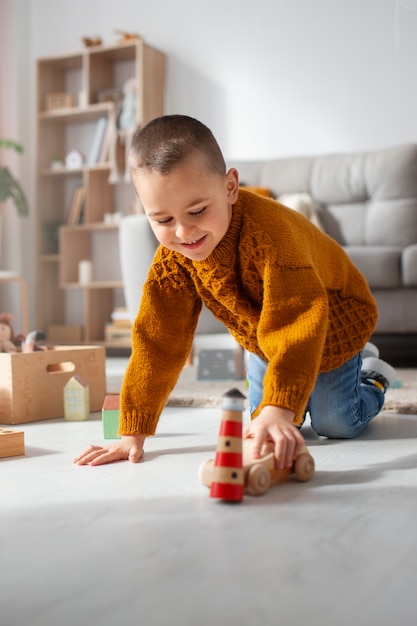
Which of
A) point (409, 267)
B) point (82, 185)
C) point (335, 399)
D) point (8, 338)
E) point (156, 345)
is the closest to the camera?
point (156, 345)

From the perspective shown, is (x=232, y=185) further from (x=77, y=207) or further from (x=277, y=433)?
(x=77, y=207)

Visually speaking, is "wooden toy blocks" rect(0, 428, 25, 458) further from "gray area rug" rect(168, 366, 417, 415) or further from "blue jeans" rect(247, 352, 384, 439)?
"gray area rug" rect(168, 366, 417, 415)

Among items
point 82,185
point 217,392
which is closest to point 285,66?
point 82,185

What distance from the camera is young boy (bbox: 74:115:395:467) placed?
1.06 metres

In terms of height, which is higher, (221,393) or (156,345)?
(156,345)

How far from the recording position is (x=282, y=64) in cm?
408

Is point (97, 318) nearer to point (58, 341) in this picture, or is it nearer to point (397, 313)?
point (58, 341)

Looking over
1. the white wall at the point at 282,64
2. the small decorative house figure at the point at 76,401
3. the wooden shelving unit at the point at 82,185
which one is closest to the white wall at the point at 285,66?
the white wall at the point at 282,64

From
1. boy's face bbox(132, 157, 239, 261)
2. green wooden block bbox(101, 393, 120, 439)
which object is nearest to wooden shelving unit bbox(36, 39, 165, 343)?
green wooden block bbox(101, 393, 120, 439)

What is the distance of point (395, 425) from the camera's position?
162 cm

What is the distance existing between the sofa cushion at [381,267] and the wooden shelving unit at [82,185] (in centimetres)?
180

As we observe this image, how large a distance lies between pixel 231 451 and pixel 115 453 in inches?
13.8

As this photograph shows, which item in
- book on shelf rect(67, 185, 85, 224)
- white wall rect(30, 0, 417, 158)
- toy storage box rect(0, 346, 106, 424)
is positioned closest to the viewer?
toy storage box rect(0, 346, 106, 424)

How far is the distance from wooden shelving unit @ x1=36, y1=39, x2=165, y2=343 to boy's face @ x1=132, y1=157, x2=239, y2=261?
314cm
